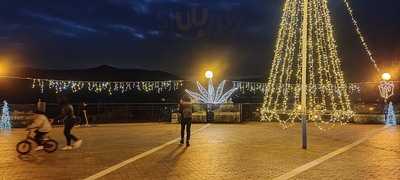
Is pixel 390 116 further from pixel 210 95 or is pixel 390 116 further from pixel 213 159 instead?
pixel 213 159

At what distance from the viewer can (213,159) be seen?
1395 centimetres

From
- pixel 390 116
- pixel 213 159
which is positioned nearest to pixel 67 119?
pixel 213 159

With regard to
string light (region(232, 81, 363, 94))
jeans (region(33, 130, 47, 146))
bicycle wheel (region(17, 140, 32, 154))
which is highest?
string light (region(232, 81, 363, 94))

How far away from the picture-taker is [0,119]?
2794 cm

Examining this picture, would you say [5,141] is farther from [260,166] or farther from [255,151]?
[260,166]

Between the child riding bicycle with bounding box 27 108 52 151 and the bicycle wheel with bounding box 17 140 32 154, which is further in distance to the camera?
the child riding bicycle with bounding box 27 108 52 151

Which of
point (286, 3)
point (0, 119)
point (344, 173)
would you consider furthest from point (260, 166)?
point (0, 119)

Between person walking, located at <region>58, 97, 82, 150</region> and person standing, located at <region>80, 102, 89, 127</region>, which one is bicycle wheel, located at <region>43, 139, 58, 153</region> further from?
person standing, located at <region>80, 102, 89, 127</region>

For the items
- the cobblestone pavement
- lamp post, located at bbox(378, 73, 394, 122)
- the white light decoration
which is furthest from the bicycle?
lamp post, located at bbox(378, 73, 394, 122)

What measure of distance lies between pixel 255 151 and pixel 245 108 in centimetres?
1798

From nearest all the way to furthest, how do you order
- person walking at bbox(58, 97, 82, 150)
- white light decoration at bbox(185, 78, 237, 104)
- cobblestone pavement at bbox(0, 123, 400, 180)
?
cobblestone pavement at bbox(0, 123, 400, 180)
person walking at bbox(58, 97, 82, 150)
white light decoration at bbox(185, 78, 237, 104)

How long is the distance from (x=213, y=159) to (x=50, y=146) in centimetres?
495

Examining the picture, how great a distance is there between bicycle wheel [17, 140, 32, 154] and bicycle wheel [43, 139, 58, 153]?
43cm

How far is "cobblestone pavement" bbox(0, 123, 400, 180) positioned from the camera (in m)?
11.6
